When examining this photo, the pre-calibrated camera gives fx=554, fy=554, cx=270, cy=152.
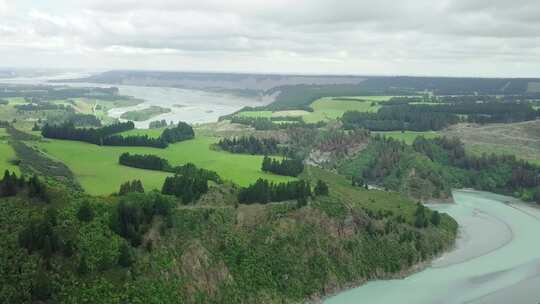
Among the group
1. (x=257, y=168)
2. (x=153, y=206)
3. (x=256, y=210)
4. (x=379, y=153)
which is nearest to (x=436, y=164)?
(x=379, y=153)

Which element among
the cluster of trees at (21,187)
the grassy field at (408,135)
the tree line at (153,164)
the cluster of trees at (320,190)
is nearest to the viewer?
the cluster of trees at (21,187)

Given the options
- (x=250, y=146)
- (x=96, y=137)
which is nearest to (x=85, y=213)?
(x=96, y=137)

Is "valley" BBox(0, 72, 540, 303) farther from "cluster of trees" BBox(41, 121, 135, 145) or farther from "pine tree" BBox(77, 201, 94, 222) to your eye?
"cluster of trees" BBox(41, 121, 135, 145)

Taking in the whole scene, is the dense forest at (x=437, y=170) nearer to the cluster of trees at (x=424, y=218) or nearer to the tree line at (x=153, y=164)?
the cluster of trees at (x=424, y=218)

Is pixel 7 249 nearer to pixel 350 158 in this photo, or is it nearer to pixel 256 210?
pixel 256 210

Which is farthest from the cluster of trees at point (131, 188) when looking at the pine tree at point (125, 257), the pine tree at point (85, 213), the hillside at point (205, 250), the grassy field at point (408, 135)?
the grassy field at point (408, 135)

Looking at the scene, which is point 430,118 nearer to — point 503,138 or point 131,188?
point 503,138

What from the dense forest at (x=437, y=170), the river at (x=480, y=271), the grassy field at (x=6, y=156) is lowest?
the river at (x=480, y=271)
